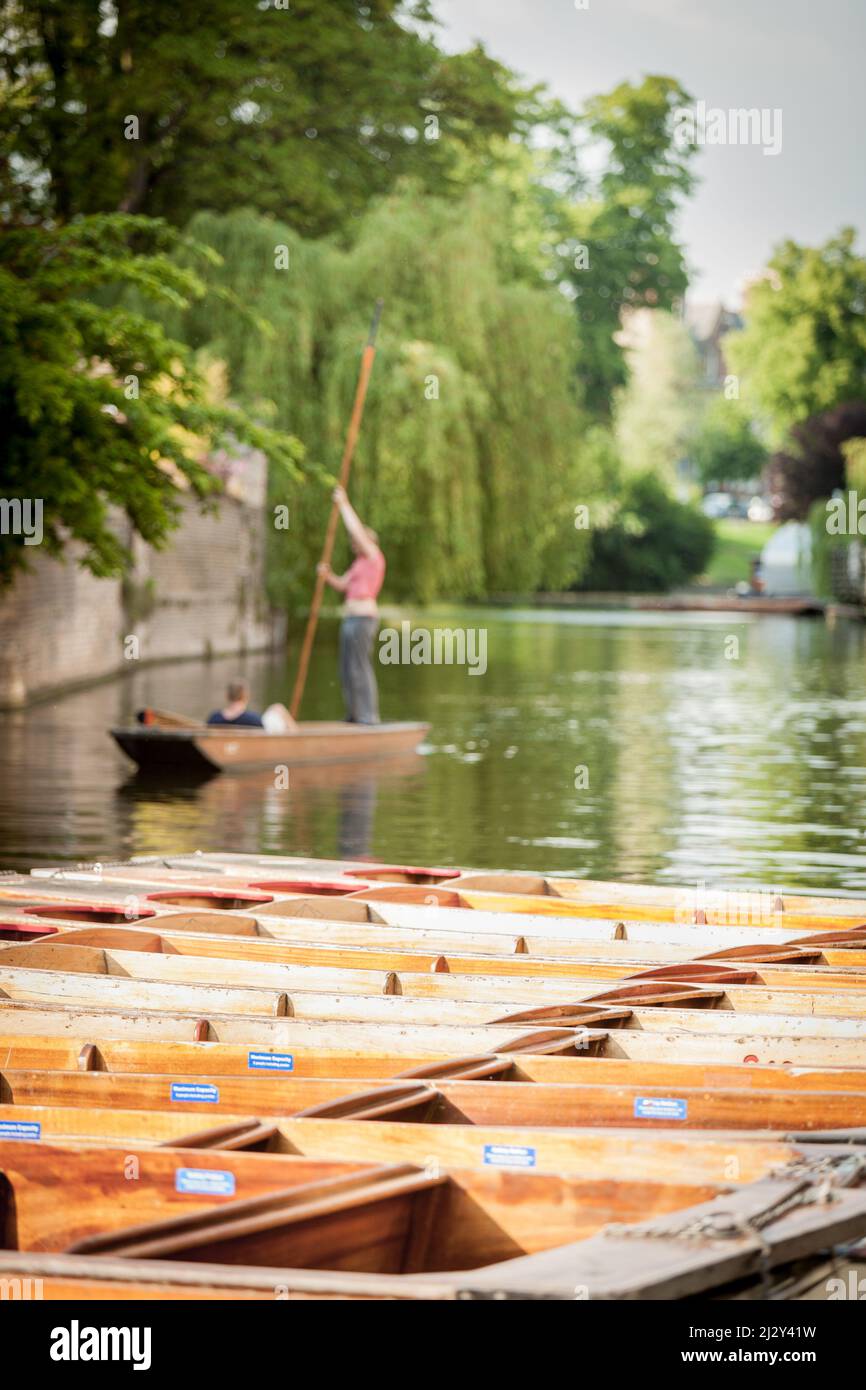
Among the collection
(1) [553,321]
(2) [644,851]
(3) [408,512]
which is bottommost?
(2) [644,851]

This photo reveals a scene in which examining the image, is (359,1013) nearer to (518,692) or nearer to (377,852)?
(377,852)

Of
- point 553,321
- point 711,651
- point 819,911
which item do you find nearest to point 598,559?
point 711,651

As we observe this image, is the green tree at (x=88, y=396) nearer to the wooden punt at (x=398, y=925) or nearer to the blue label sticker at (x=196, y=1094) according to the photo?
the wooden punt at (x=398, y=925)

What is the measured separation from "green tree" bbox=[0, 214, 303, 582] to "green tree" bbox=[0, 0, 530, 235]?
33.8 feet

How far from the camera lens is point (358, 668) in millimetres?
17547

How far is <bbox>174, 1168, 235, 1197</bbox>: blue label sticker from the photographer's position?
4375mm

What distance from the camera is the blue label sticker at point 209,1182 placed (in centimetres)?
438

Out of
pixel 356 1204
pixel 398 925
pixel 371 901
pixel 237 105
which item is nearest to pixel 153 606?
pixel 237 105

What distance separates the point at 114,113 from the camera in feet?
102

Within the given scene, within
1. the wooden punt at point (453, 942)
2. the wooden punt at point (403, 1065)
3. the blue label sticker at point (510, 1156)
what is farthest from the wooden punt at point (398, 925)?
the blue label sticker at point (510, 1156)

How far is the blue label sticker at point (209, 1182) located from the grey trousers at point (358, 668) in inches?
495

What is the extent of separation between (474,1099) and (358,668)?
496 inches

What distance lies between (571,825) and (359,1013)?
26.0ft

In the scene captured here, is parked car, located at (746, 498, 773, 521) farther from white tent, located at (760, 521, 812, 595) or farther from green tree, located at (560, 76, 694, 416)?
green tree, located at (560, 76, 694, 416)
